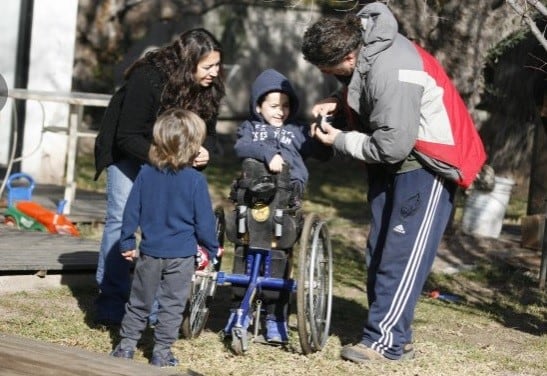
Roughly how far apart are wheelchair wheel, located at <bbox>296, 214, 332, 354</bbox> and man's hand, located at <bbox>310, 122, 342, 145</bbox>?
0.40 meters

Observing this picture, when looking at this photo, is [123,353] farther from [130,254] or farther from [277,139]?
[277,139]

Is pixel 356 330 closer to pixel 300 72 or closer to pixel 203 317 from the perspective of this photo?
pixel 203 317

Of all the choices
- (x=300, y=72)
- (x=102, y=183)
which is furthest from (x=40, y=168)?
(x=300, y=72)

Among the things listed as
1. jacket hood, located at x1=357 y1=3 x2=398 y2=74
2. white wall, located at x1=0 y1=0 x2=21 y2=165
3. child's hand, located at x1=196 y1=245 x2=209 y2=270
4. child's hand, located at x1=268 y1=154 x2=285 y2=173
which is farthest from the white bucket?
child's hand, located at x1=196 y1=245 x2=209 y2=270

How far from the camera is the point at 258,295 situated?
688 centimetres

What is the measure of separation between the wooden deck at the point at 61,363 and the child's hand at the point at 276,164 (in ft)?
4.31

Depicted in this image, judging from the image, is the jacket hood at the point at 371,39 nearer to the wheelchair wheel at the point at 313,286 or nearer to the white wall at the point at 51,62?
the wheelchair wheel at the point at 313,286

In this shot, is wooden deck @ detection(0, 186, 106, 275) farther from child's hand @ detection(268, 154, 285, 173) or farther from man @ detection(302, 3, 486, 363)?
man @ detection(302, 3, 486, 363)

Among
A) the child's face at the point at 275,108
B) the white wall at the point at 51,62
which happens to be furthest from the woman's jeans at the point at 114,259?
the white wall at the point at 51,62

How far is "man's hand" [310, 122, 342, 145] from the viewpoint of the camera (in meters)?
6.60

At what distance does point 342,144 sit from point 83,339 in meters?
1.75

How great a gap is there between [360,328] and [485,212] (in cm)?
414

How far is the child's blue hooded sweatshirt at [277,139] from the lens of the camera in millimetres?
6750

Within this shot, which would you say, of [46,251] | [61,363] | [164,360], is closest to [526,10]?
[164,360]
